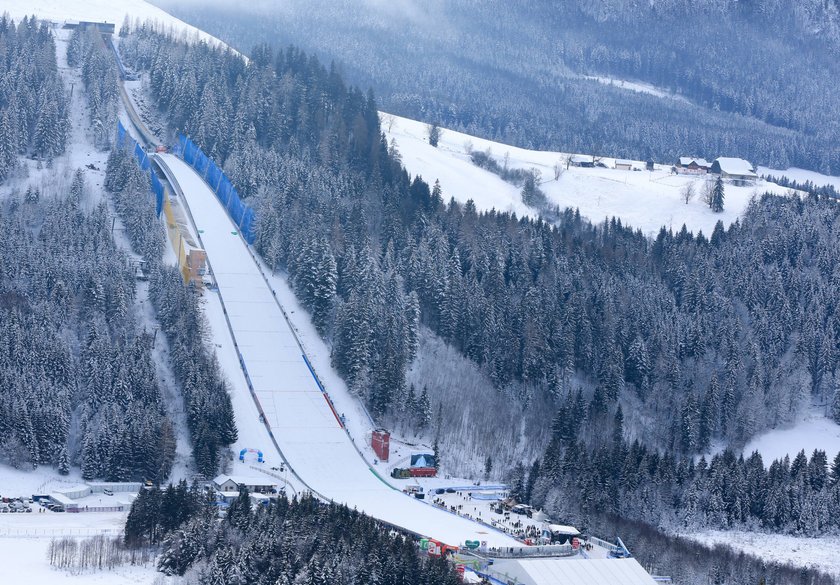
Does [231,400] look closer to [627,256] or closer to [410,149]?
[627,256]

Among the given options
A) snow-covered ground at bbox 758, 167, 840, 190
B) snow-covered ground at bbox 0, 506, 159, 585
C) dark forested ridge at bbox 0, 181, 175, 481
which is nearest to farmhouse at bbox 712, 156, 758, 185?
snow-covered ground at bbox 758, 167, 840, 190

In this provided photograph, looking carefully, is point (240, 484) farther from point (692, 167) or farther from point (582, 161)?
point (692, 167)

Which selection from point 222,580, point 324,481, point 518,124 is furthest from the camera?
point 518,124

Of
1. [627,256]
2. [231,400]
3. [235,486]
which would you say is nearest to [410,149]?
[627,256]

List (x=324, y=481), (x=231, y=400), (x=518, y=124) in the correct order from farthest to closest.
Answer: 1. (x=518, y=124)
2. (x=231, y=400)
3. (x=324, y=481)

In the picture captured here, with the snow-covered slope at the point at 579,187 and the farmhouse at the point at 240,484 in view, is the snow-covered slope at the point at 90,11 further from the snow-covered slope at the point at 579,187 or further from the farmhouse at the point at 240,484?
the farmhouse at the point at 240,484

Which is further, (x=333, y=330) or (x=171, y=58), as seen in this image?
(x=171, y=58)

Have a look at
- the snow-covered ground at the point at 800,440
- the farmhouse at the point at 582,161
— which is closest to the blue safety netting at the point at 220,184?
the snow-covered ground at the point at 800,440
